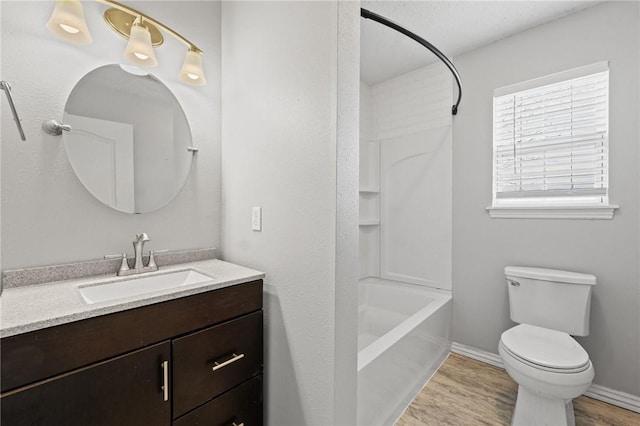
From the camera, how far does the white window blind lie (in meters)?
1.77

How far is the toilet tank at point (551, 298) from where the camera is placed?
5.52ft

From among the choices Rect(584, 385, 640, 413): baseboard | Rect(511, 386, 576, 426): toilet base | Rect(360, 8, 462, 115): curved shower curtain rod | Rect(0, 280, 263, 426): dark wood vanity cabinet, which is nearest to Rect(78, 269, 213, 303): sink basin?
Rect(0, 280, 263, 426): dark wood vanity cabinet

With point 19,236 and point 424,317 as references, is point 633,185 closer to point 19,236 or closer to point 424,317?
point 424,317

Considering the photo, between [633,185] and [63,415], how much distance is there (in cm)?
283

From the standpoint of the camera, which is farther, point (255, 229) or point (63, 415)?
point (255, 229)

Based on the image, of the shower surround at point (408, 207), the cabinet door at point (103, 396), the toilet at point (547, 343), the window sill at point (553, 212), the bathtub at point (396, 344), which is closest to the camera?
the cabinet door at point (103, 396)

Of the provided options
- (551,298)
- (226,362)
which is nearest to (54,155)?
(226,362)

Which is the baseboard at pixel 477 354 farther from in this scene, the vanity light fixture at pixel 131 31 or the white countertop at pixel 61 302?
the vanity light fixture at pixel 131 31

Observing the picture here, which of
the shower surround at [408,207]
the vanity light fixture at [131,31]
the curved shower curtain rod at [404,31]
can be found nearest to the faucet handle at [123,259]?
the vanity light fixture at [131,31]

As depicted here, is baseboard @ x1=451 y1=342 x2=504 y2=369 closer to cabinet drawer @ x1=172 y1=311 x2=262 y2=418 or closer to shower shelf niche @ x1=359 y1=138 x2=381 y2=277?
shower shelf niche @ x1=359 y1=138 x2=381 y2=277

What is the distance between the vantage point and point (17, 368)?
70 cm

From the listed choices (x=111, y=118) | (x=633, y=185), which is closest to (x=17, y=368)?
(x=111, y=118)

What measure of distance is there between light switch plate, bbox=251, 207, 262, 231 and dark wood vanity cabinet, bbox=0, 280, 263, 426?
0.92 ft

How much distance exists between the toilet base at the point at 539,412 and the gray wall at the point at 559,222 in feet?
2.05
